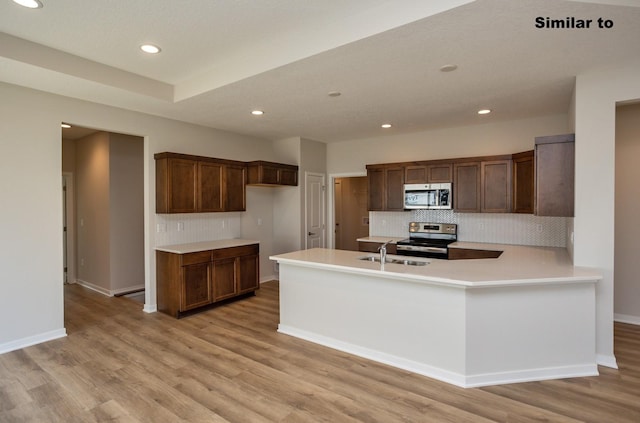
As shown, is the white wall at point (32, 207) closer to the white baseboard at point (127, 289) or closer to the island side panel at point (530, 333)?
the white baseboard at point (127, 289)

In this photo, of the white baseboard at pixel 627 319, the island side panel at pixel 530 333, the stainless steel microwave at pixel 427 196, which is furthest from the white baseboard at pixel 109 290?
the white baseboard at pixel 627 319

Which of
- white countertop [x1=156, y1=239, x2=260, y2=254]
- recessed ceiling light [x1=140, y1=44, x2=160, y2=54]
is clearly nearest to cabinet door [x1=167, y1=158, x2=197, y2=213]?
white countertop [x1=156, y1=239, x2=260, y2=254]

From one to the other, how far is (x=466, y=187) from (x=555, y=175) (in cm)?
181

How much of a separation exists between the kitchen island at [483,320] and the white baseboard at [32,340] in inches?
126

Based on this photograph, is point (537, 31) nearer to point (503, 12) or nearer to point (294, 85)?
point (503, 12)

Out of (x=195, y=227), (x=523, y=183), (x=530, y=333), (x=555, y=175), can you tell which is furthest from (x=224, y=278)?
(x=523, y=183)

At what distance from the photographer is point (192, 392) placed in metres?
2.67

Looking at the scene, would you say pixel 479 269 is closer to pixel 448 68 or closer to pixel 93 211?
pixel 448 68

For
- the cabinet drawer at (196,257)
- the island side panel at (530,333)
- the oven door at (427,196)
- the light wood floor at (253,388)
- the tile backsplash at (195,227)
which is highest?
the oven door at (427,196)

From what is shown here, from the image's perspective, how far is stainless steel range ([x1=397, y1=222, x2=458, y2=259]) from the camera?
195 inches

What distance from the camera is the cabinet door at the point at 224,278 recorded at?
4777 millimetres

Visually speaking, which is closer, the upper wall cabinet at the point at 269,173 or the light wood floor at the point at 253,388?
the light wood floor at the point at 253,388

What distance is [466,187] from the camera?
16.5ft

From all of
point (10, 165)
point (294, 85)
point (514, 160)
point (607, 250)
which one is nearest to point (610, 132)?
point (607, 250)
